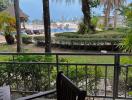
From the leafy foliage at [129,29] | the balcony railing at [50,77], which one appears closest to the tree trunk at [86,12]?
the balcony railing at [50,77]

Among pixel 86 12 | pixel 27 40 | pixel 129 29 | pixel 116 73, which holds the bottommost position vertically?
pixel 27 40

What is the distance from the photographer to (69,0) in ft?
54.2

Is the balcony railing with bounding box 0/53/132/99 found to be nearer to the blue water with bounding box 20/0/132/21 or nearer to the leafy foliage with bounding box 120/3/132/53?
the leafy foliage with bounding box 120/3/132/53

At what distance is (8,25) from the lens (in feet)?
67.8

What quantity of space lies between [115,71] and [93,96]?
0.67 metres

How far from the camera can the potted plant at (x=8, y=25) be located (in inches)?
771

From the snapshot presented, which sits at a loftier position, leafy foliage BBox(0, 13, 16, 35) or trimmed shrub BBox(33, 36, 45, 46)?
leafy foliage BBox(0, 13, 16, 35)

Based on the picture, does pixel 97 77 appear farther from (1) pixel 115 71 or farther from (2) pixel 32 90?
(2) pixel 32 90

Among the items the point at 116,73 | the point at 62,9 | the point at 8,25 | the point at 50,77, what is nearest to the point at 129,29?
the point at 116,73

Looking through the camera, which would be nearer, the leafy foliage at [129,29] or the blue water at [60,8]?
the leafy foliage at [129,29]

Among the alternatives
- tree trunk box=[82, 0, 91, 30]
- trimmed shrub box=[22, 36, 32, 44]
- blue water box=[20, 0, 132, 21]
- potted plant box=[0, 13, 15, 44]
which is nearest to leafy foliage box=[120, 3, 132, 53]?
blue water box=[20, 0, 132, 21]

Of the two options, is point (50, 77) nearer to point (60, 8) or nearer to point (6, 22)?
point (6, 22)

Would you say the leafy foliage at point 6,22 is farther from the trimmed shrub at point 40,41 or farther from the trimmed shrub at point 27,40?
the trimmed shrub at point 40,41

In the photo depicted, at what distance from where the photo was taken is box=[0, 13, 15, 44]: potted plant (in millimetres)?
19578
